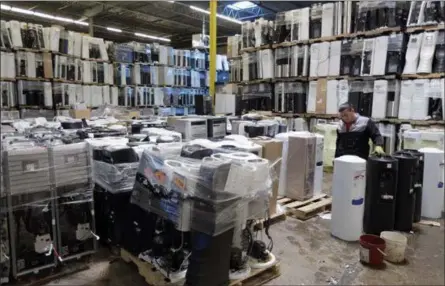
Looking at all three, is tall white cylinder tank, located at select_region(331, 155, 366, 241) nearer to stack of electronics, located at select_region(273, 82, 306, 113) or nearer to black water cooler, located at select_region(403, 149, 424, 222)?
black water cooler, located at select_region(403, 149, 424, 222)

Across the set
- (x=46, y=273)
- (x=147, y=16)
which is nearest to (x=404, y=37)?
(x=46, y=273)

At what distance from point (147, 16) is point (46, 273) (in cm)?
1104

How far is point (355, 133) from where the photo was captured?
425cm

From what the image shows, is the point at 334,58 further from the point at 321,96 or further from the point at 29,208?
the point at 29,208

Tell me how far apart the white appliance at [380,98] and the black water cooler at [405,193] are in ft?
7.78

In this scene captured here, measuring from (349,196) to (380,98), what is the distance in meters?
3.13

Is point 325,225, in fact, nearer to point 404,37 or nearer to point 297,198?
point 297,198

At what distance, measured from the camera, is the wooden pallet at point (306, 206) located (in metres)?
3.74

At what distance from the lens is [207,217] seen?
1947 mm

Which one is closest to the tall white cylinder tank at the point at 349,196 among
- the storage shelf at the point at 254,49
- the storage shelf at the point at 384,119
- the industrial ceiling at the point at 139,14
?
the storage shelf at the point at 384,119

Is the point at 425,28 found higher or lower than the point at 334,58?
higher

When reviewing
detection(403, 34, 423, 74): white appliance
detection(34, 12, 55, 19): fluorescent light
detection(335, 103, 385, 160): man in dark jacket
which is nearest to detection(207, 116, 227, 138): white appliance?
detection(335, 103, 385, 160): man in dark jacket

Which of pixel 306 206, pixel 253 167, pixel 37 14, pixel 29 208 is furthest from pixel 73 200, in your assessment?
pixel 37 14

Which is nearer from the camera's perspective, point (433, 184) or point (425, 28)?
point (433, 184)
